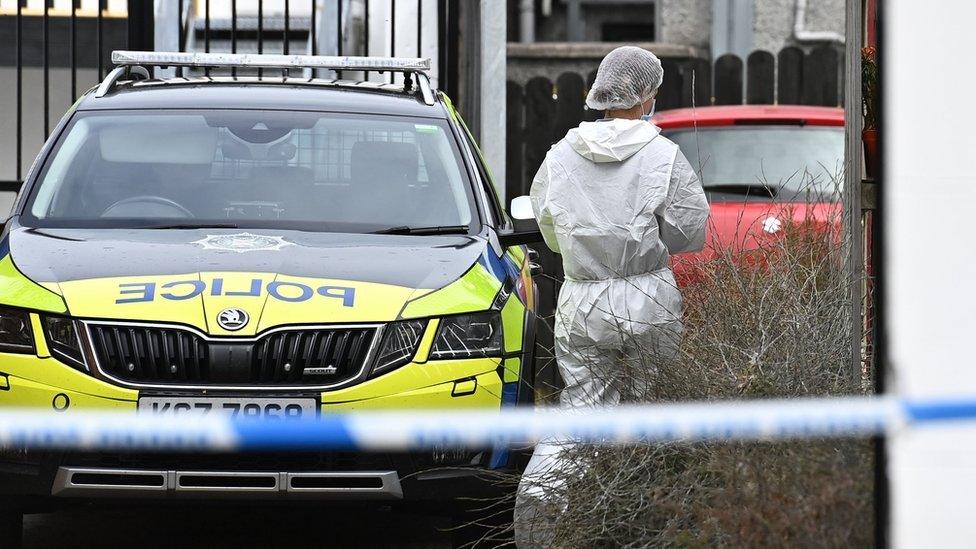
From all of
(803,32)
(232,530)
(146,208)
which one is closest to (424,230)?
(146,208)

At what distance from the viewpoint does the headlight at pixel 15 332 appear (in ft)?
15.7

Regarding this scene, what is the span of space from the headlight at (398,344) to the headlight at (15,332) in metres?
1.02

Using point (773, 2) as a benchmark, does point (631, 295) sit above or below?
below

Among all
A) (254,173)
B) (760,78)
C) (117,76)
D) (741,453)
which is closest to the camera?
(741,453)

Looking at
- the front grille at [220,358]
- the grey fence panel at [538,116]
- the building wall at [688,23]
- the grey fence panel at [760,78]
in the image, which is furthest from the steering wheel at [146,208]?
the building wall at [688,23]

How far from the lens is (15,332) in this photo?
4.82 metres

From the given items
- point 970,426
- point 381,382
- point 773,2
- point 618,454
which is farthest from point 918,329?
point 773,2

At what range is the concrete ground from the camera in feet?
19.1

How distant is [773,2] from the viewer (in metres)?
18.5

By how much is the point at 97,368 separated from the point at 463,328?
110 centimetres

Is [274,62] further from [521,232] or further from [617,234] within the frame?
[617,234]

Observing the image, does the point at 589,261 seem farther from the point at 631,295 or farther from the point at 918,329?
the point at 918,329

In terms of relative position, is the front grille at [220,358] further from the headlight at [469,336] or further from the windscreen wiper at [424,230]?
the windscreen wiper at [424,230]

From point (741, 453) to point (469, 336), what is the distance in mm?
1262
